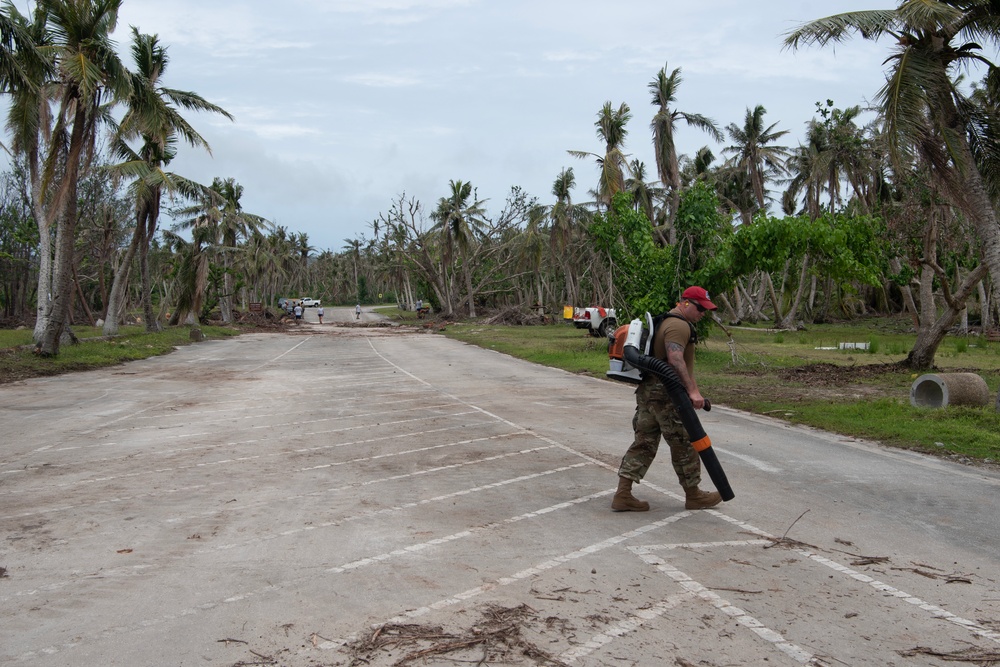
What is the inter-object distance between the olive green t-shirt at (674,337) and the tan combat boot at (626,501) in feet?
3.41

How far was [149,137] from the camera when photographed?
29.0 m

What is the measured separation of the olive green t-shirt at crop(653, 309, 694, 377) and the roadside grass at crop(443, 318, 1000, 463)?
4.57 meters

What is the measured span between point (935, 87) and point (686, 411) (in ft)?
32.9

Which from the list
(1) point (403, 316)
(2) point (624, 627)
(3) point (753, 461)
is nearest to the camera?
(2) point (624, 627)

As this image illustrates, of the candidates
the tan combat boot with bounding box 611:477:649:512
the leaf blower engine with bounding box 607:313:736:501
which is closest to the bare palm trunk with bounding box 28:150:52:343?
the leaf blower engine with bounding box 607:313:736:501

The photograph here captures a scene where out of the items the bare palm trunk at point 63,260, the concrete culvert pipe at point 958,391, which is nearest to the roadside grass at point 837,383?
the concrete culvert pipe at point 958,391

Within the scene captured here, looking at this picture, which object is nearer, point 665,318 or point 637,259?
point 665,318

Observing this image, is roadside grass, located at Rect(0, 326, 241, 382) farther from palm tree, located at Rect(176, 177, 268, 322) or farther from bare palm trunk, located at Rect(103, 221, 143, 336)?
palm tree, located at Rect(176, 177, 268, 322)

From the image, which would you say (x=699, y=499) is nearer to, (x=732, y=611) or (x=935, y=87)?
(x=732, y=611)

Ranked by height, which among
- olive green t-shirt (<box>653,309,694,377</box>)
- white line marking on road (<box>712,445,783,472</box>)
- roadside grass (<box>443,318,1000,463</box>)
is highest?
olive green t-shirt (<box>653,309,694,377</box>)

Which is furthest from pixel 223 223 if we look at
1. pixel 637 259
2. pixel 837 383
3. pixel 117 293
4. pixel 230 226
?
pixel 837 383

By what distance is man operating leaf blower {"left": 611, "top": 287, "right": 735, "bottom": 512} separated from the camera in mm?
6090

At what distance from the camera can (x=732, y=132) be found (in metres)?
41.4

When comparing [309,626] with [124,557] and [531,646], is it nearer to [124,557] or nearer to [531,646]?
[531,646]
